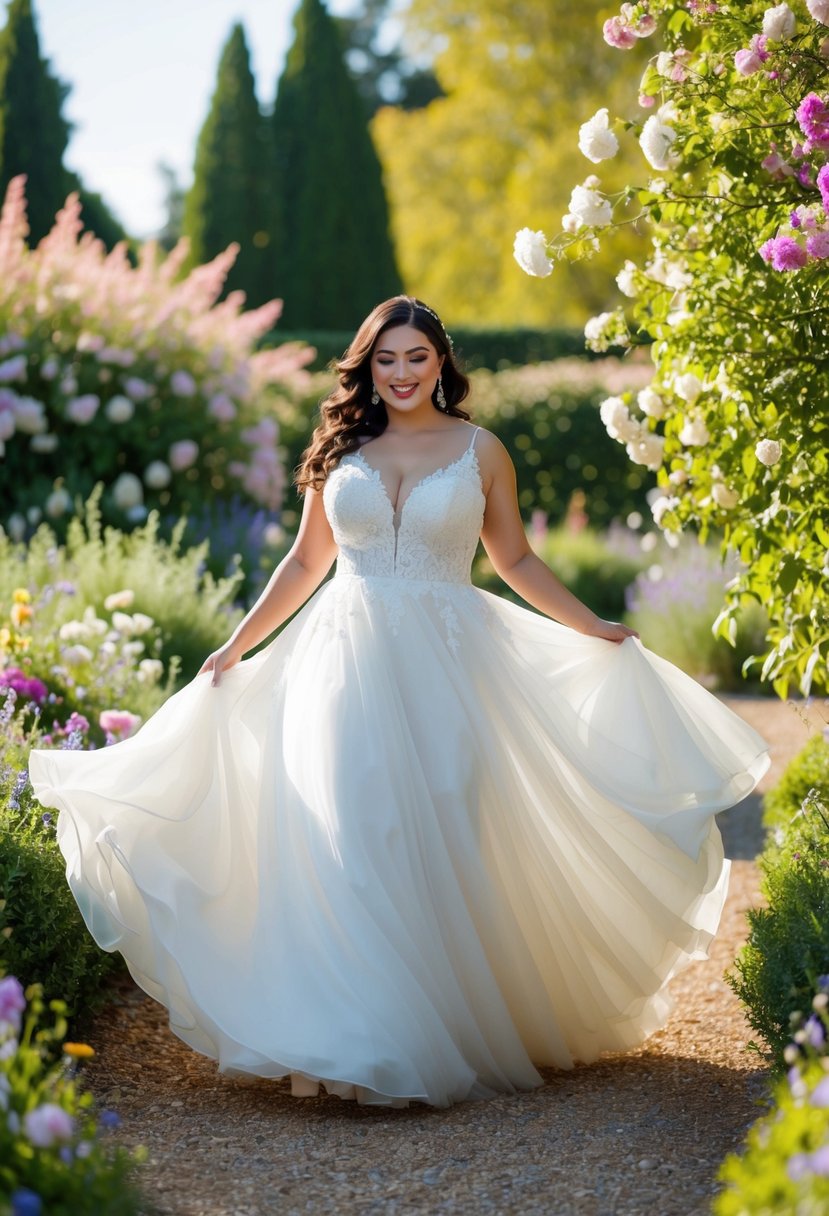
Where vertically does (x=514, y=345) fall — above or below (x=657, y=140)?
below

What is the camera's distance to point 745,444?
4266 mm

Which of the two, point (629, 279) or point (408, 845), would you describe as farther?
point (629, 279)

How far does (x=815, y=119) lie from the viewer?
3428mm

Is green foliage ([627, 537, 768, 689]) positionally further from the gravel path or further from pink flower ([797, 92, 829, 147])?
pink flower ([797, 92, 829, 147])

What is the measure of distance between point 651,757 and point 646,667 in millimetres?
290

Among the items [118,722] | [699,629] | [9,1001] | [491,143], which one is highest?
[9,1001]

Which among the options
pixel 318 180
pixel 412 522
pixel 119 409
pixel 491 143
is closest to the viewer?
pixel 412 522

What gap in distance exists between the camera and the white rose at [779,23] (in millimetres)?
3469

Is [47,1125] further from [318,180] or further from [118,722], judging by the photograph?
[318,180]

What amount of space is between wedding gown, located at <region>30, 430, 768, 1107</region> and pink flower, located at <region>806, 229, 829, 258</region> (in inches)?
40.5

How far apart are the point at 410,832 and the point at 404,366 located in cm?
131

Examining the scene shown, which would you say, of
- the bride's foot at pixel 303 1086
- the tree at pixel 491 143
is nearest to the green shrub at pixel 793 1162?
the bride's foot at pixel 303 1086

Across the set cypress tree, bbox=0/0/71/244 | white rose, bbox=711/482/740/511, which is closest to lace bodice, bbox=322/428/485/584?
white rose, bbox=711/482/740/511

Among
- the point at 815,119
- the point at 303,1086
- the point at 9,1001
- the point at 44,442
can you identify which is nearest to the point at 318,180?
the point at 44,442
